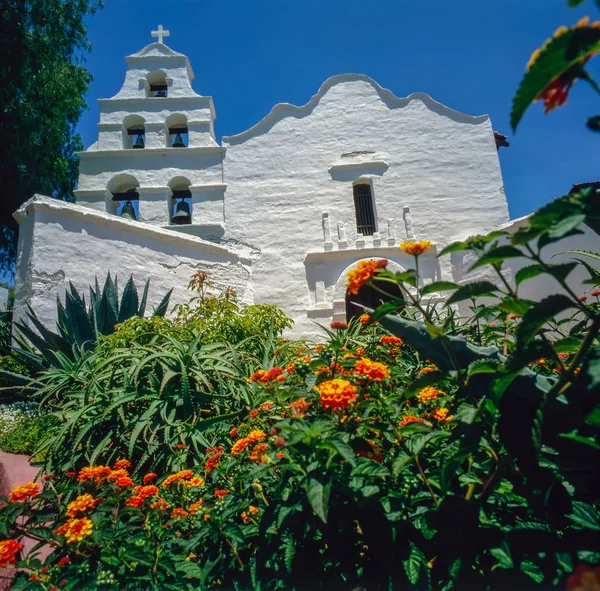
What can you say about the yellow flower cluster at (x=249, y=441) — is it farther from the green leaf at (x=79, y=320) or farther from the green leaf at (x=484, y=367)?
the green leaf at (x=79, y=320)

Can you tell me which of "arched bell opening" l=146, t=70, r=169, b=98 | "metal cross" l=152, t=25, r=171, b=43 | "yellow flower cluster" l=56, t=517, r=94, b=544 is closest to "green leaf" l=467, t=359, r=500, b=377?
"yellow flower cluster" l=56, t=517, r=94, b=544

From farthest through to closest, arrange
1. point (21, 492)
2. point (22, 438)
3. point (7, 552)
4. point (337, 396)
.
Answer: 1. point (22, 438)
2. point (21, 492)
3. point (7, 552)
4. point (337, 396)

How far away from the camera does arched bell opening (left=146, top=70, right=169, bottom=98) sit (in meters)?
10.9

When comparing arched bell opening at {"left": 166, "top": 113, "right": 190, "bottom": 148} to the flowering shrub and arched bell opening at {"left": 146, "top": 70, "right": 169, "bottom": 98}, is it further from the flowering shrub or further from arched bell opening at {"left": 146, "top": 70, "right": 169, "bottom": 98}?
the flowering shrub

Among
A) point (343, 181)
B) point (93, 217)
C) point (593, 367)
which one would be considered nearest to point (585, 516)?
point (593, 367)

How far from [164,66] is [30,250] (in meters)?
6.27

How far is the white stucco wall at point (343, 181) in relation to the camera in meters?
9.05

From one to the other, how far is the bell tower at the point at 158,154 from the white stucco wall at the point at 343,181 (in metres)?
0.50

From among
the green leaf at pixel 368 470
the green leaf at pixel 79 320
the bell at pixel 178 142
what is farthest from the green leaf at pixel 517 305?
the bell at pixel 178 142

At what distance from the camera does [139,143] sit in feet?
33.8

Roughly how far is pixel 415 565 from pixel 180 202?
920 centimetres

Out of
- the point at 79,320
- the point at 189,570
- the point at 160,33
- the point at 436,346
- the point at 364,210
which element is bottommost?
the point at 189,570

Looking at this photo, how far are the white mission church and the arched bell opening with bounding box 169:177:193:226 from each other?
3 cm

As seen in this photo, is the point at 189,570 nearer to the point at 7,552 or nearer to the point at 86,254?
the point at 7,552
